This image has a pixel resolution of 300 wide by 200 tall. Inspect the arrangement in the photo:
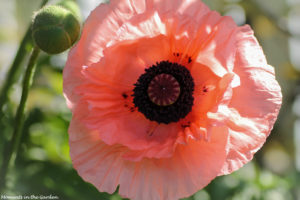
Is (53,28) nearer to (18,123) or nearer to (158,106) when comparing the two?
(18,123)

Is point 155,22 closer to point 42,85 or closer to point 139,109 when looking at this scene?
point 139,109

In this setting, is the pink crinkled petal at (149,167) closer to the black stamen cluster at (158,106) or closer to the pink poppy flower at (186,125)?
the pink poppy flower at (186,125)

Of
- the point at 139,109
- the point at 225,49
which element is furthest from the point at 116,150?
the point at 225,49

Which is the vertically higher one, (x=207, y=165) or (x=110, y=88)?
(x=110, y=88)

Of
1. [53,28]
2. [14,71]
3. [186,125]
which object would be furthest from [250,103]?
[14,71]

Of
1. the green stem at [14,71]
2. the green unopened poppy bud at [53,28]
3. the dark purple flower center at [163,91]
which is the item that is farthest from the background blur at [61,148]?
the dark purple flower center at [163,91]

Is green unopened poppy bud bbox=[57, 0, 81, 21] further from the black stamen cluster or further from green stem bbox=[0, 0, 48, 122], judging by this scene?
the black stamen cluster
